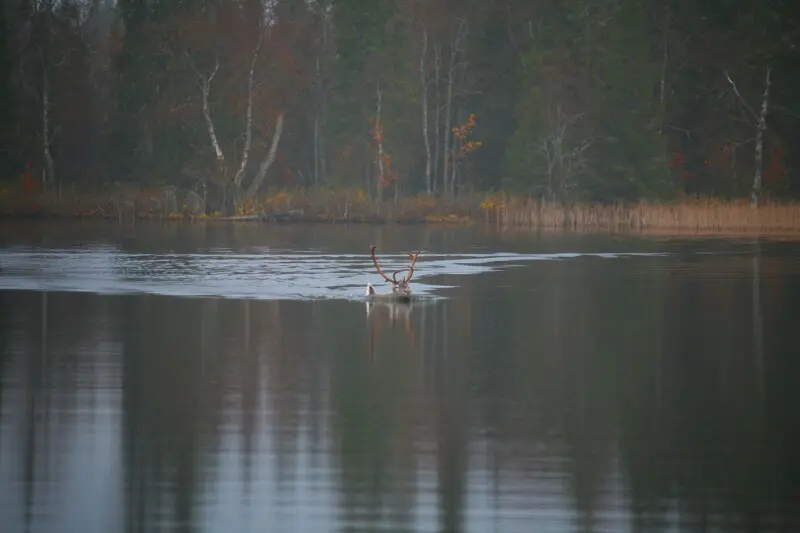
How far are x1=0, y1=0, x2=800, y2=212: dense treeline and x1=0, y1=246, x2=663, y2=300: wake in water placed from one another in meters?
21.9

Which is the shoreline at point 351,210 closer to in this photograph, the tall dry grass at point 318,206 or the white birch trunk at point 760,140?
the tall dry grass at point 318,206

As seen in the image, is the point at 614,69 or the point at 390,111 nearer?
the point at 614,69

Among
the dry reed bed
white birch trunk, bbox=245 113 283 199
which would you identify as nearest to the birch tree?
the dry reed bed

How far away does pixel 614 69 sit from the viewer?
60.4 m

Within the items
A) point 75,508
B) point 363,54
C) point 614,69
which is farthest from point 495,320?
point 363,54

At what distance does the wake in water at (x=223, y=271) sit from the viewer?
28.6 metres

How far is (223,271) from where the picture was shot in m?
33.2

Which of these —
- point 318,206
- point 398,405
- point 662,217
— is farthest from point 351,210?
point 398,405

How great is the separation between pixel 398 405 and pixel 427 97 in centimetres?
5701

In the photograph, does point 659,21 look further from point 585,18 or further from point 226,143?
point 226,143

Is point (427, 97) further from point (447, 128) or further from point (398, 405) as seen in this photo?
point (398, 405)

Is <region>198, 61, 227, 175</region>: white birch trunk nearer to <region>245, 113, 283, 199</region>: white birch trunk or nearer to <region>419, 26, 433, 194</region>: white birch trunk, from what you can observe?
<region>245, 113, 283, 199</region>: white birch trunk

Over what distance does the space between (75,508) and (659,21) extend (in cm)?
6174

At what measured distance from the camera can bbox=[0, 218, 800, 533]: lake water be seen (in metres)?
10.9
